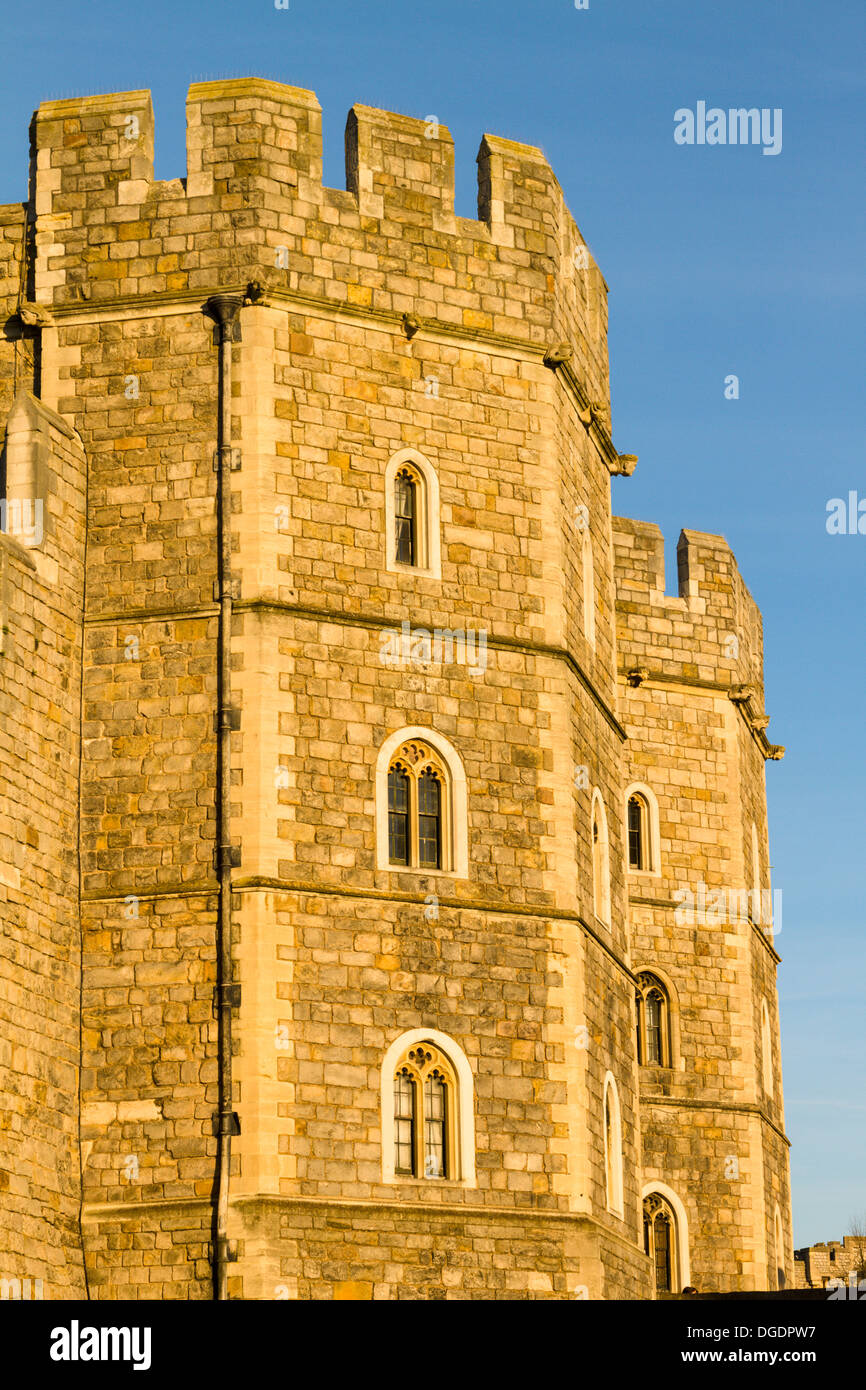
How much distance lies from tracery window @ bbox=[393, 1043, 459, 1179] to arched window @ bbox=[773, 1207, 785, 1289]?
957cm

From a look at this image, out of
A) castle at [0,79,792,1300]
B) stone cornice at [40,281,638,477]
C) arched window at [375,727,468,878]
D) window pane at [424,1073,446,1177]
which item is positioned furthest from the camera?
stone cornice at [40,281,638,477]

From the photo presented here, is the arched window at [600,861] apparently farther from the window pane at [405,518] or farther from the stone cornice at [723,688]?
the stone cornice at [723,688]

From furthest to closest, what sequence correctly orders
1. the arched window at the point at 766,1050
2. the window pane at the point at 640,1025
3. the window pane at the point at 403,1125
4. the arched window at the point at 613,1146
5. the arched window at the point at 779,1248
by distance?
the arched window at the point at 766,1050 → the arched window at the point at 779,1248 → the window pane at the point at 640,1025 → the arched window at the point at 613,1146 → the window pane at the point at 403,1125

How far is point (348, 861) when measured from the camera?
23.7 metres

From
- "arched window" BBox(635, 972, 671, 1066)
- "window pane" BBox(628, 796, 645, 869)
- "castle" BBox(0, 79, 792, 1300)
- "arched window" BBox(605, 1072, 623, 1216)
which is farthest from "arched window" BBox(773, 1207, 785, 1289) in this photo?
"arched window" BBox(605, 1072, 623, 1216)

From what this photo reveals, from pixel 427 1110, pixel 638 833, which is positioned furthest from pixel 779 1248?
pixel 427 1110

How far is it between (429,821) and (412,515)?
3.29 metres

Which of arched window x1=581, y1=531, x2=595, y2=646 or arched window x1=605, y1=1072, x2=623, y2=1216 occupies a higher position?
arched window x1=581, y1=531, x2=595, y2=646

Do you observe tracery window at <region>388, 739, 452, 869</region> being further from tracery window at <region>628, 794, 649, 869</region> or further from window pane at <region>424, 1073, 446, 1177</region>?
tracery window at <region>628, 794, 649, 869</region>

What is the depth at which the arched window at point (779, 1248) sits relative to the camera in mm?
31670

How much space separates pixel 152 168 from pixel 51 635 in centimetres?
544

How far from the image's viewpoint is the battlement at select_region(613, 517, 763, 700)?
107 ft

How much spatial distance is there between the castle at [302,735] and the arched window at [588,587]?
0.31 ft

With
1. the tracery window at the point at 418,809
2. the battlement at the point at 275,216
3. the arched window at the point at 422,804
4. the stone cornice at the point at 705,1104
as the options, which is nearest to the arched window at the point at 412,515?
the battlement at the point at 275,216
